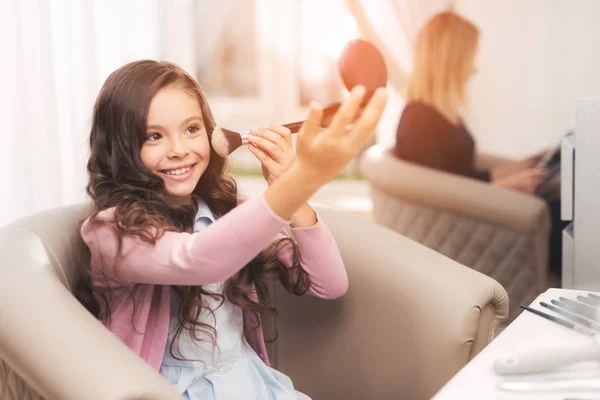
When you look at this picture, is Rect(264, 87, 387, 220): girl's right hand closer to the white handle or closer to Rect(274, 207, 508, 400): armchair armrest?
the white handle

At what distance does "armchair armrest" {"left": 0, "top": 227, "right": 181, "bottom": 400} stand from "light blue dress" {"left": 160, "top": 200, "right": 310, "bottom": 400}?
0.68 ft

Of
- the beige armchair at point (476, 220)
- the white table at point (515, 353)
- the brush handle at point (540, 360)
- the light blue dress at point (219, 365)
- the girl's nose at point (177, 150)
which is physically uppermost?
the girl's nose at point (177, 150)

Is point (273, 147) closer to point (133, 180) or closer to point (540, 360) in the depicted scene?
point (133, 180)

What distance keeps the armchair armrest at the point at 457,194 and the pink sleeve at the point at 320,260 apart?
1.05 meters

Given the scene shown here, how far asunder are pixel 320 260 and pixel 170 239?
0.26 meters

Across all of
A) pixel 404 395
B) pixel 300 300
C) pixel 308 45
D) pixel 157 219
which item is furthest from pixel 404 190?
pixel 157 219

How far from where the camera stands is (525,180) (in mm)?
2008

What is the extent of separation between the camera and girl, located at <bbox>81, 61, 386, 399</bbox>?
0.91m

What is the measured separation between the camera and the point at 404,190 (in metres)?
2.13

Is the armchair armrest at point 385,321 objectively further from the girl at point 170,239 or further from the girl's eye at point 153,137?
the girl's eye at point 153,137

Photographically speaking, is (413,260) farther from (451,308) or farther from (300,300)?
(300,300)

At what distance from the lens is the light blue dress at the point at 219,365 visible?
3.19ft

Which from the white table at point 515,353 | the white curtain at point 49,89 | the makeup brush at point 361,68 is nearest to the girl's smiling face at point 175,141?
the makeup brush at point 361,68

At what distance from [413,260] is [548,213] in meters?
1.04
